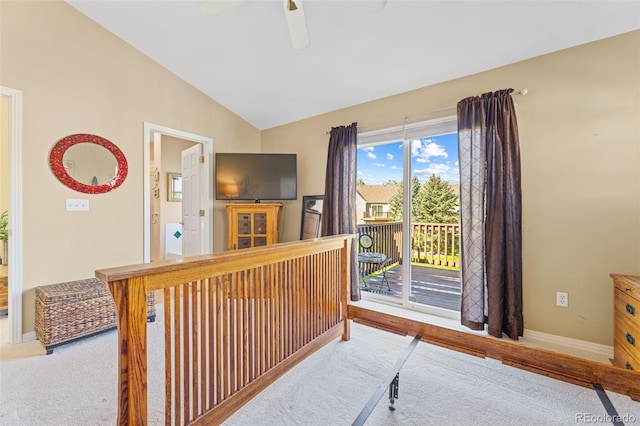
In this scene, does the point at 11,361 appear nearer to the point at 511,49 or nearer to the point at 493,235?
the point at 493,235

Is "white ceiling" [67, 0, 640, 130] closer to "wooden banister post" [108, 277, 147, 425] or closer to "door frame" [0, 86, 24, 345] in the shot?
"door frame" [0, 86, 24, 345]

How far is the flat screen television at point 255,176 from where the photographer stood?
3.78 m

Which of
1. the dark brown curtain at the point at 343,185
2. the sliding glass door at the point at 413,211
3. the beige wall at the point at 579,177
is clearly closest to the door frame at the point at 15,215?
the dark brown curtain at the point at 343,185

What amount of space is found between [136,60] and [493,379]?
4.28 m

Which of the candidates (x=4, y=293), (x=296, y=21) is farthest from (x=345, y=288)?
(x=4, y=293)

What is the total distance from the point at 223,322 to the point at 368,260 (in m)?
2.26

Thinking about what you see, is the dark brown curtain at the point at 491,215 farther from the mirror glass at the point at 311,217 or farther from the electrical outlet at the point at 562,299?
the mirror glass at the point at 311,217

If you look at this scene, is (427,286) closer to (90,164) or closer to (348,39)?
(348,39)

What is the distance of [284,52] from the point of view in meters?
2.79

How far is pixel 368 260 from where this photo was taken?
11.1ft

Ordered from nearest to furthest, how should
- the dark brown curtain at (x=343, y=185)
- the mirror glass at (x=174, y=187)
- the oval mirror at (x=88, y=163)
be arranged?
the oval mirror at (x=88, y=163)
the dark brown curtain at (x=343, y=185)
the mirror glass at (x=174, y=187)

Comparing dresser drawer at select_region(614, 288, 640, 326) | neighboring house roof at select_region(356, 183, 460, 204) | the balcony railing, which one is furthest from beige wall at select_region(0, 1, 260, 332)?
dresser drawer at select_region(614, 288, 640, 326)

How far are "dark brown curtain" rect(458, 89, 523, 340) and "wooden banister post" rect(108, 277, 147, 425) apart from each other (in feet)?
8.11

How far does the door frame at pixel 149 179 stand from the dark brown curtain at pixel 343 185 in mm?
1631
